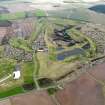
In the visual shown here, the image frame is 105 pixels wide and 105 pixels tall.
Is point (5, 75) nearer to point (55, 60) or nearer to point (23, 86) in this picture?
point (23, 86)

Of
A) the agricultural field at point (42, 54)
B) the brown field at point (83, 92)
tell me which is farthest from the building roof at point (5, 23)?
the brown field at point (83, 92)

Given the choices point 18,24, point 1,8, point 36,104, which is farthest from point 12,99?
point 1,8

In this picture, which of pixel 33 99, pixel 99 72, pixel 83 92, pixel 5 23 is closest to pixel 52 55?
pixel 99 72

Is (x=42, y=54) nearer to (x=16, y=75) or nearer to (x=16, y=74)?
(x=16, y=74)

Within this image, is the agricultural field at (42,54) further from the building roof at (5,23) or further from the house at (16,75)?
the building roof at (5,23)

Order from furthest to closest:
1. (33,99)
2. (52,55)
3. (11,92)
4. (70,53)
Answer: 1. (70,53)
2. (52,55)
3. (11,92)
4. (33,99)

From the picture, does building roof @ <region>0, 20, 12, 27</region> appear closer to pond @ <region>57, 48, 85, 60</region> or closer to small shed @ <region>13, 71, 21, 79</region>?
pond @ <region>57, 48, 85, 60</region>

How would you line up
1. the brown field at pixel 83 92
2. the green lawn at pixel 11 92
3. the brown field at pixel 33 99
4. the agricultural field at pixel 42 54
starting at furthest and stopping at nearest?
the agricultural field at pixel 42 54 < the green lawn at pixel 11 92 < the brown field at pixel 83 92 < the brown field at pixel 33 99
